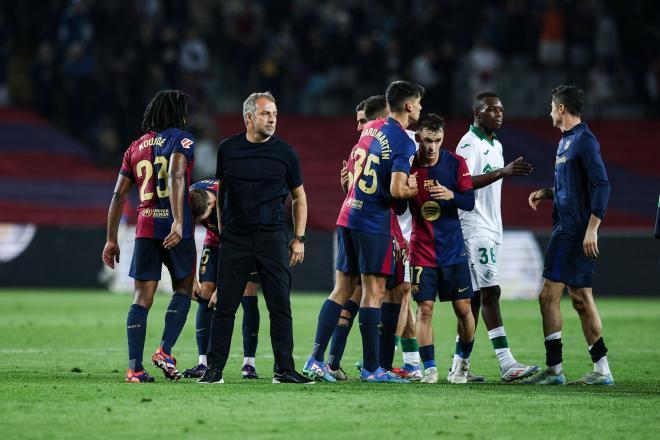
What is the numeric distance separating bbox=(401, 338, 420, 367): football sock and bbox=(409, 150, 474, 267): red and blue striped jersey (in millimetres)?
940

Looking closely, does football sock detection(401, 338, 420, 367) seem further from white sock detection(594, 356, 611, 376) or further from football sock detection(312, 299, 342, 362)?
white sock detection(594, 356, 611, 376)

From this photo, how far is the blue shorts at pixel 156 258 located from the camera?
10117 millimetres

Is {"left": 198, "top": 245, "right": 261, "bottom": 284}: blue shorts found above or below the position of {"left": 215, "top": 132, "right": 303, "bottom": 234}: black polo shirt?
below

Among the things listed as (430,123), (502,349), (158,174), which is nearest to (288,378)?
(158,174)

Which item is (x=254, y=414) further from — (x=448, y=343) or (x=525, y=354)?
(x=448, y=343)

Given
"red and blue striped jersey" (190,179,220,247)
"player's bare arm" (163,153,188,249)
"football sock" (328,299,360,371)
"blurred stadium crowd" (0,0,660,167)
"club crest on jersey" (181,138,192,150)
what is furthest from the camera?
"blurred stadium crowd" (0,0,660,167)

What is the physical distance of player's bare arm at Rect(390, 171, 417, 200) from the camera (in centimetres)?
974

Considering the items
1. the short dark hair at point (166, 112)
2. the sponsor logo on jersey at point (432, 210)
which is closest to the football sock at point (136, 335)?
the short dark hair at point (166, 112)

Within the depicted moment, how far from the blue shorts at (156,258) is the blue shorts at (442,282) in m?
1.88

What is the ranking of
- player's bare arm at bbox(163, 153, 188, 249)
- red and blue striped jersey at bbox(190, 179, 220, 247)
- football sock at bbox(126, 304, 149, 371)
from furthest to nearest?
red and blue striped jersey at bbox(190, 179, 220, 247) → player's bare arm at bbox(163, 153, 188, 249) → football sock at bbox(126, 304, 149, 371)

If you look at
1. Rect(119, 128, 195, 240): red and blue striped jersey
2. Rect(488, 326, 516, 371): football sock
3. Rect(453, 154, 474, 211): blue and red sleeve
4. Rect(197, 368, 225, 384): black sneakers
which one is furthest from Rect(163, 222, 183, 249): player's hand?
Rect(488, 326, 516, 371): football sock

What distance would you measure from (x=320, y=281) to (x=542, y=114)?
31.4ft

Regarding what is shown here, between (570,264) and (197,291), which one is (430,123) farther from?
(197,291)

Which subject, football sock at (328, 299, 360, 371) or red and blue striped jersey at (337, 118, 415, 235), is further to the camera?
football sock at (328, 299, 360, 371)
